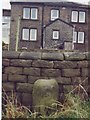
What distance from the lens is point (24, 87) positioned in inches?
89.2

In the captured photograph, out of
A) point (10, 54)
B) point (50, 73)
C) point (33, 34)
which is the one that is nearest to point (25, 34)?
point (33, 34)

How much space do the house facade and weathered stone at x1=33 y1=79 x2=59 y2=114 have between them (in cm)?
23

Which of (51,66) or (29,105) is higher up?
(51,66)

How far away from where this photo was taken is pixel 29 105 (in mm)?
2246

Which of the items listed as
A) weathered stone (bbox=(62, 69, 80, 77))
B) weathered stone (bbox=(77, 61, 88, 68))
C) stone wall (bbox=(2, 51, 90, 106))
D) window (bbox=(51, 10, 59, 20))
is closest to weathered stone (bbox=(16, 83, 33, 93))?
stone wall (bbox=(2, 51, 90, 106))

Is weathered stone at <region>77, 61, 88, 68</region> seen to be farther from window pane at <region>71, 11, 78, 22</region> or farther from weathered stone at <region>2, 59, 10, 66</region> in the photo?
weathered stone at <region>2, 59, 10, 66</region>

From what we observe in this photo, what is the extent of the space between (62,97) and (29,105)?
0.21 metres

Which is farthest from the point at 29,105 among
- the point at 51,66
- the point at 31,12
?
the point at 31,12

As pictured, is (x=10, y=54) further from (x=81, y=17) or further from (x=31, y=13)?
(x=81, y=17)

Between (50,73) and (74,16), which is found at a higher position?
(74,16)

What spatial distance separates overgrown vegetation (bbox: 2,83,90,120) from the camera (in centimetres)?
218

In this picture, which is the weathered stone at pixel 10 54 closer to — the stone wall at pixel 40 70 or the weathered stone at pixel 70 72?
the stone wall at pixel 40 70

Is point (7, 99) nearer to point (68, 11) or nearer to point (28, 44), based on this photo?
point (28, 44)

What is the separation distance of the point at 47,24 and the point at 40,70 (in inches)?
11.6
